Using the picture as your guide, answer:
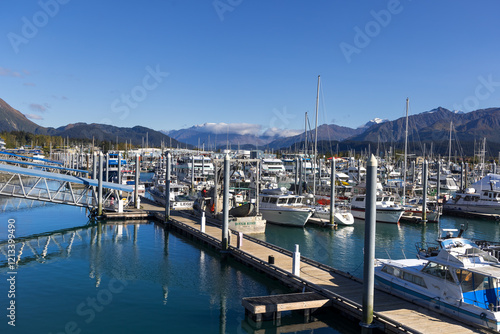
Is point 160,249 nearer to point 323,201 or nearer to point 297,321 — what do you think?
point 297,321

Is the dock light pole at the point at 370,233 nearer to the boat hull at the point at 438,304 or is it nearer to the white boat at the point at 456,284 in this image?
the boat hull at the point at 438,304

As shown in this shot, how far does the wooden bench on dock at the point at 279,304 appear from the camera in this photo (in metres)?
16.9

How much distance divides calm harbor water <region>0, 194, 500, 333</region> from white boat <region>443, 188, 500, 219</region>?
1377 centimetres

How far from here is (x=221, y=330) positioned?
1667cm

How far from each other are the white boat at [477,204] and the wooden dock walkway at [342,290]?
1526 inches

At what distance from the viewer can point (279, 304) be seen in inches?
669

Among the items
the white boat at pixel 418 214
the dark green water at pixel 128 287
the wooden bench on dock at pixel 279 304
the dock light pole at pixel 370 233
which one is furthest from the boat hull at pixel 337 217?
the dock light pole at pixel 370 233

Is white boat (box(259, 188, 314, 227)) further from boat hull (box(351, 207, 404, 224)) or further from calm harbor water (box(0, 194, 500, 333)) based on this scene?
boat hull (box(351, 207, 404, 224))

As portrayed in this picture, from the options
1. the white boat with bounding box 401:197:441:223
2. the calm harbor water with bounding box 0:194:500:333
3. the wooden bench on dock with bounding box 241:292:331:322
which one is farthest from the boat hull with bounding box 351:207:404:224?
the wooden bench on dock with bounding box 241:292:331:322

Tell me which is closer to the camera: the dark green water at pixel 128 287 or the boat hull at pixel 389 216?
the dark green water at pixel 128 287

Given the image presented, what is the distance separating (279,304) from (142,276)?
10342 mm

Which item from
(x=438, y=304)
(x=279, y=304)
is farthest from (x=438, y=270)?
(x=279, y=304)

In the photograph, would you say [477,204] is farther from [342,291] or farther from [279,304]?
[279,304]

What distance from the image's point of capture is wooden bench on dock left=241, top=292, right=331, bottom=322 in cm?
1688
